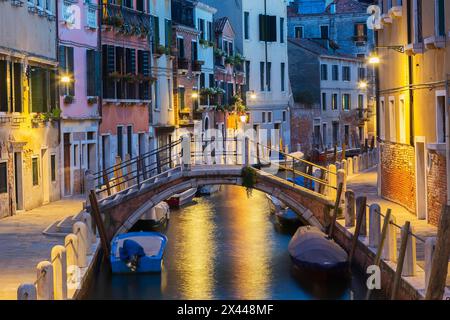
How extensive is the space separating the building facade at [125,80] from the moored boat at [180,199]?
186 cm

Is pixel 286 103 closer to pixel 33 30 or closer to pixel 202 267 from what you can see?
pixel 33 30

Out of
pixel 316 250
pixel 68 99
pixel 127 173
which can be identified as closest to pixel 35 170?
pixel 127 173

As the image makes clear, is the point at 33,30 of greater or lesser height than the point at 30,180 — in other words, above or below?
above

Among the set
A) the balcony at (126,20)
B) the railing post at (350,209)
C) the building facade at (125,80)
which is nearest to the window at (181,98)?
the building facade at (125,80)

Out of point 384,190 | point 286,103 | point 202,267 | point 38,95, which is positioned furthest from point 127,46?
point 286,103

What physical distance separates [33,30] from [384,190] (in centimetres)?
897

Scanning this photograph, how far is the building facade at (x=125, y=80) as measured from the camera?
34.5 metres

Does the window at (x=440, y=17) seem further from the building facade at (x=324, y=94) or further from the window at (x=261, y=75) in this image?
the building facade at (x=324, y=94)

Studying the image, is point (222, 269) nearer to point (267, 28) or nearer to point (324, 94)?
point (267, 28)

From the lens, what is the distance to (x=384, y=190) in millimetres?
28922

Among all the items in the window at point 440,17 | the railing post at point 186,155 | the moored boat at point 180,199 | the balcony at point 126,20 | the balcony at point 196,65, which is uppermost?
the balcony at point 126,20

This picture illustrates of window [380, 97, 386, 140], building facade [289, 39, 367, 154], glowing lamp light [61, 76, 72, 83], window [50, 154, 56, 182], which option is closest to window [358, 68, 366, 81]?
building facade [289, 39, 367, 154]

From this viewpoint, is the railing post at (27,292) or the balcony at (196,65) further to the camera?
the balcony at (196,65)

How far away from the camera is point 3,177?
83.0 feet
